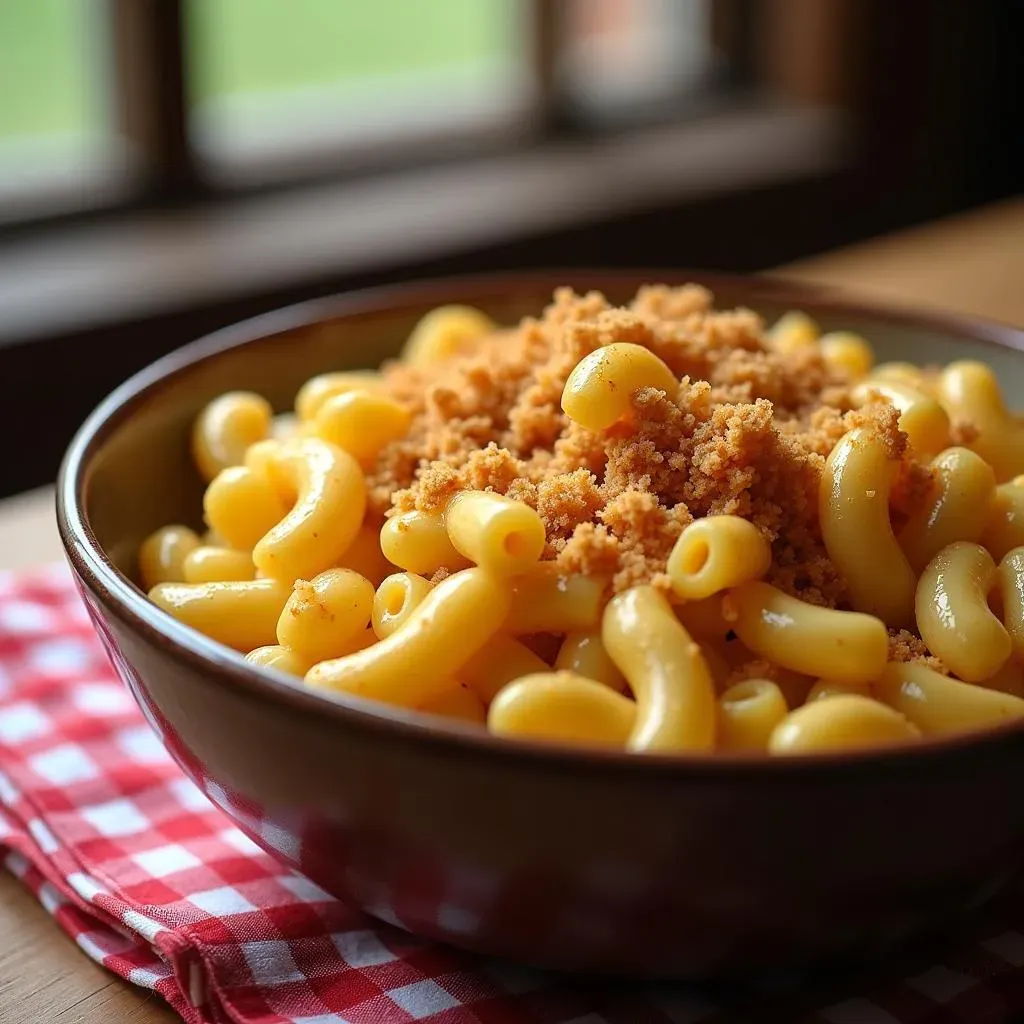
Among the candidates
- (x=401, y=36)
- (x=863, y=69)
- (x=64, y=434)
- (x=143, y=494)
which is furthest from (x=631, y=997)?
(x=863, y=69)

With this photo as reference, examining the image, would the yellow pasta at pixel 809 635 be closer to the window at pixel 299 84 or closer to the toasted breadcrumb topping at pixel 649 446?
the toasted breadcrumb topping at pixel 649 446

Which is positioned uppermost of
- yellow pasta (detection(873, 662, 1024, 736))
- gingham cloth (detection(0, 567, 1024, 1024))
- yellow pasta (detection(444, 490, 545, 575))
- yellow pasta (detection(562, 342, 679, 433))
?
yellow pasta (detection(562, 342, 679, 433))

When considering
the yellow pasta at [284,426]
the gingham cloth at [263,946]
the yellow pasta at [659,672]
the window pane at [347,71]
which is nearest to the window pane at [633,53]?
the window pane at [347,71]

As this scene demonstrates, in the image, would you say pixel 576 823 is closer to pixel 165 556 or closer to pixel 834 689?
pixel 834 689

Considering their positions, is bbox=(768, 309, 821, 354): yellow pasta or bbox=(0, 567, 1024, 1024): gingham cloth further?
bbox=(768, 309, 821, 354): yellow pasta

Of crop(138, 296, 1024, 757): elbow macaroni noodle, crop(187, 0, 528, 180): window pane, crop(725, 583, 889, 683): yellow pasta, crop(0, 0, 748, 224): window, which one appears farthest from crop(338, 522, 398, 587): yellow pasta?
crop(187, 0, 528, 180): window pane

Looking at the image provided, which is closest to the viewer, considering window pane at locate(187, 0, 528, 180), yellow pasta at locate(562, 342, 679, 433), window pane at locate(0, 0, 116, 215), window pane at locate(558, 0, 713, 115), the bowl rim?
the bowl rim

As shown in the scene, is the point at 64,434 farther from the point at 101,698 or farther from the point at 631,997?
the point at 631,997

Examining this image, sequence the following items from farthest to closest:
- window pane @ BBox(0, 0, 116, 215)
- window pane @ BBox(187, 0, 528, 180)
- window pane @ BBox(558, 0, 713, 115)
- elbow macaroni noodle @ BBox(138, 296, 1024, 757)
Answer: window pane @ BBox(558, 0, 713, 115), window pane @ BBox(187, 0, 528, 180), window pane @ BBox(0, 0, 116, 215), elbow macaroni noodle @ BBox(138, 296, 1024, 757)

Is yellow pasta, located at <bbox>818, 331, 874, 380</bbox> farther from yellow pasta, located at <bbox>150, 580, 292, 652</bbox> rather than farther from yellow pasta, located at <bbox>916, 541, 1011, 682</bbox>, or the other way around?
yellow pasta, located at <bbox>150, 580, 292, 652</bbox>
